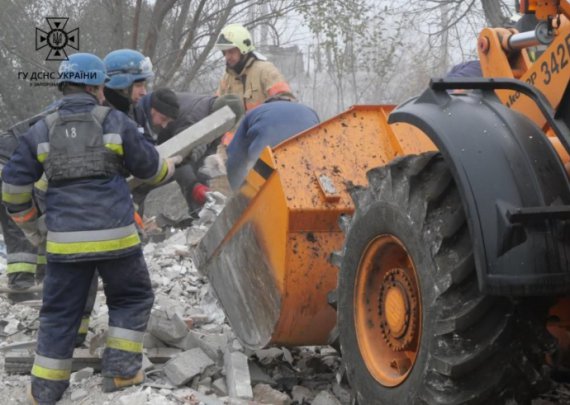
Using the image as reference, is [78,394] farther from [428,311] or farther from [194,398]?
[428,311]

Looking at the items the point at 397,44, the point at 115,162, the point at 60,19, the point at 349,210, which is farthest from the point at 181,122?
the point at 397,44

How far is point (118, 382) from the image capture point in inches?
171

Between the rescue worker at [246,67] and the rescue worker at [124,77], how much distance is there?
2.52m

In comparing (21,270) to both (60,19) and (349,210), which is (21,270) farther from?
(60,19)

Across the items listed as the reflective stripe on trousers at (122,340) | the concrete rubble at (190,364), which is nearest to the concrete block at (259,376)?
the concrete rubble at (190,364)

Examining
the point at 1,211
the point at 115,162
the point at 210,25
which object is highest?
the point at 210,25

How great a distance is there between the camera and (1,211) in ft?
21.6

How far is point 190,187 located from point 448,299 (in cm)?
607

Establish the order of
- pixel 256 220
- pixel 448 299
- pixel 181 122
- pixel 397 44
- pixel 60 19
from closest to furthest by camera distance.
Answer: pixel 448 299
pixel 256 220
pixel 181 122
pixel 60 19
pixel 397 44

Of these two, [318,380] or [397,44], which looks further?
[397,44]

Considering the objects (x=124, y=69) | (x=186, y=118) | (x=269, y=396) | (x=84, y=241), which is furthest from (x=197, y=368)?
(x=186, y=118)

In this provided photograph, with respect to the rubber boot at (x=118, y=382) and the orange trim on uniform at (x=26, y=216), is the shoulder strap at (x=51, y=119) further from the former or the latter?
the rubber boot at (x=118, y=382)

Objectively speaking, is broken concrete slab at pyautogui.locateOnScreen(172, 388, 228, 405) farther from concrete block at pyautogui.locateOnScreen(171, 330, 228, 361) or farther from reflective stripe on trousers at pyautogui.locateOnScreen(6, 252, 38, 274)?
reflective stripe on trousers at pyautogui.locateOnScreen(6, 252, 38, 274)

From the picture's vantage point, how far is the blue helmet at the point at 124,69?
19.5 feet
